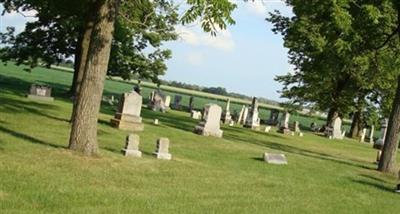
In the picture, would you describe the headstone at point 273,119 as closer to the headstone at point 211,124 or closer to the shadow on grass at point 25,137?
the headstone at point 211,124

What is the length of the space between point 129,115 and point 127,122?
60 cm

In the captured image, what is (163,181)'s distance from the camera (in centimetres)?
1241


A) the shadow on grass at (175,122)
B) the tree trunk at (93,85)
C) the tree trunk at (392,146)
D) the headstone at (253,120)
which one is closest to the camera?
the tree trunk at (93,85)

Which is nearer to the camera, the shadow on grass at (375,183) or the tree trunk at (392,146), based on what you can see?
the shadow on grass at (375,183)

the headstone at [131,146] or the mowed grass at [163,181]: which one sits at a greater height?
the headstone at [131,146]

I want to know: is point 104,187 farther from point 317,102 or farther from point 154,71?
point 317,102

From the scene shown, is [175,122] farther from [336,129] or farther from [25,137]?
[336,129]

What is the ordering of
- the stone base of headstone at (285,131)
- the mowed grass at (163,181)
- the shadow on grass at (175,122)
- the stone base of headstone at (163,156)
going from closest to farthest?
the mowed grass at (163,181)
the stone base of headstone at (163,156)
the shadow on grass at (175,122)
the stone base of headstone at (285,131)

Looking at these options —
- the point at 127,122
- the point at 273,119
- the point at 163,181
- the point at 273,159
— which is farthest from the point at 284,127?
the point at 163,181

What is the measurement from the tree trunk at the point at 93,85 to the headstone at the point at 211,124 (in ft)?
37.8

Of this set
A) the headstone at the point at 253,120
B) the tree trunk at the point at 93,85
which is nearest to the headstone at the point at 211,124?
the headstone at the point at 253,120

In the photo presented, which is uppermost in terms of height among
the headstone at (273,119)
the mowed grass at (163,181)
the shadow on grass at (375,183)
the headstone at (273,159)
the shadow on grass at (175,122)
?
the headstone at (273,119)

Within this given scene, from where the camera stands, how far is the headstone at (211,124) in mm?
25562

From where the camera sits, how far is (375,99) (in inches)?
1873
